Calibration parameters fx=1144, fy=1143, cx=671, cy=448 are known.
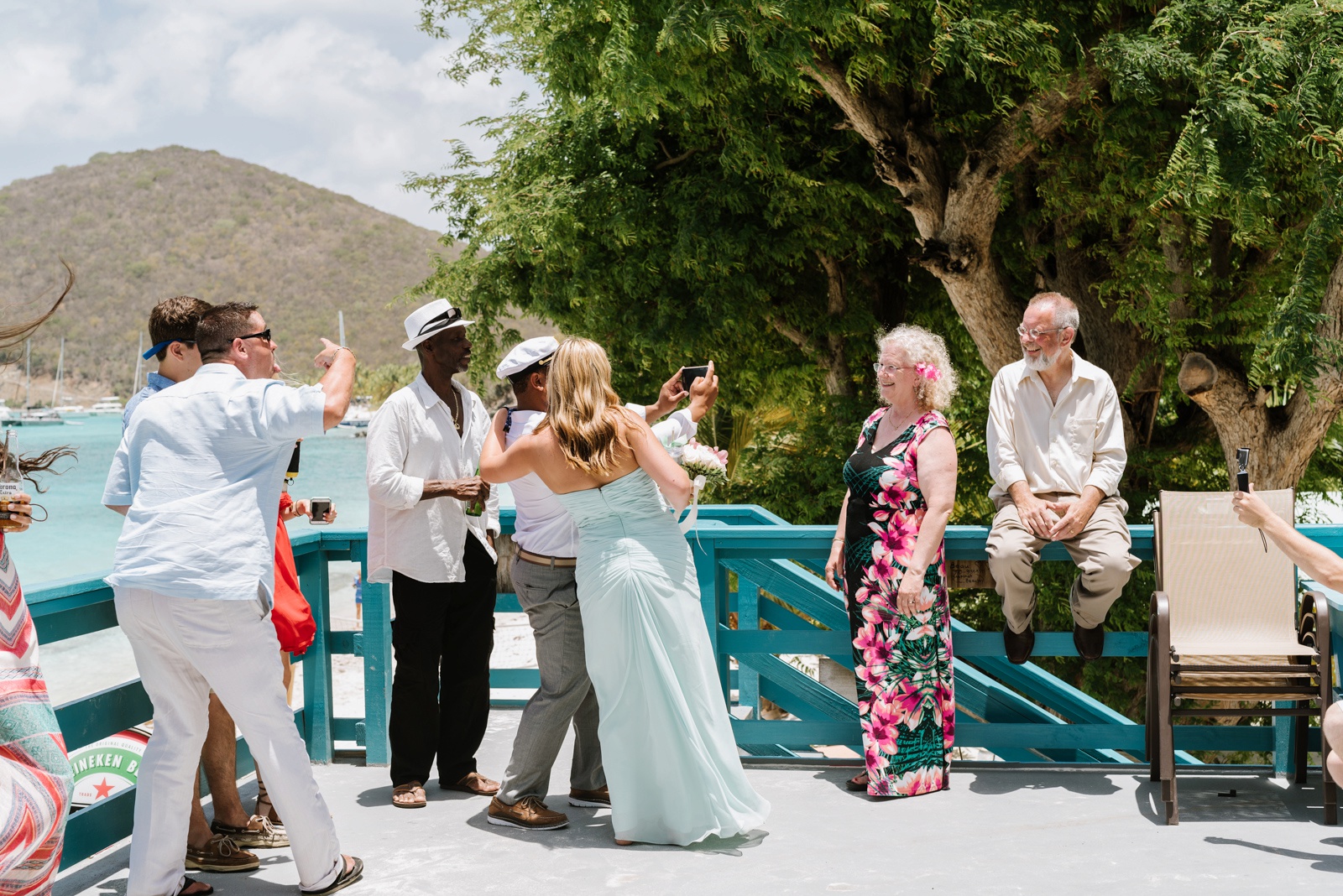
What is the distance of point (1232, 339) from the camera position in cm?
1125

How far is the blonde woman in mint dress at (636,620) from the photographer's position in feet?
13.8

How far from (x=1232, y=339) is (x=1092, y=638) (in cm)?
762

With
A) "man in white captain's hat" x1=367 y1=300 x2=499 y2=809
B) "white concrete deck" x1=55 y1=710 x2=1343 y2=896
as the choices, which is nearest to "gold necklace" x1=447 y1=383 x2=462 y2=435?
"man in white captain's hat" x1=367 y1=300 x2=499 y2=809

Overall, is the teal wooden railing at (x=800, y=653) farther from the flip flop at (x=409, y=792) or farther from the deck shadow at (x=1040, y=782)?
the flip flop at (x=409, y=792)

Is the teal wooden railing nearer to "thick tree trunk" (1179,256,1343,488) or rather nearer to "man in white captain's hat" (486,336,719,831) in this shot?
"man in white captain's hat" (486,336,719,831)

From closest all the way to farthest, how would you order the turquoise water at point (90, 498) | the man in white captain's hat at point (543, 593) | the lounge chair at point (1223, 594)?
the man in white captain's hat at point (543, 593) < the lounge chair at point (1223, 594) < the turquoise water at point (90, 498)

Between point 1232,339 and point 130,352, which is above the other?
point 130,352

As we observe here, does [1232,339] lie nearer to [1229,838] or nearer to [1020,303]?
[1020,303]

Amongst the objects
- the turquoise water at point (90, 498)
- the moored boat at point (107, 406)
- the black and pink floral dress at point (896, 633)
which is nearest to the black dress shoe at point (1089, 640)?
the black and pink floral dress at point (896, 633)

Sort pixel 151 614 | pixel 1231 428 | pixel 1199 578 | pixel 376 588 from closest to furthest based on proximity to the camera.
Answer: pixel 151 614 < pixel 1199 578 < pixel 376 588 < pixel 1231 428

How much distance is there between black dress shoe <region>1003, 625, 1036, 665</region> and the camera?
496 cm

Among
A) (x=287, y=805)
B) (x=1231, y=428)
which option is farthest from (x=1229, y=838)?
(x=1231, y=428)

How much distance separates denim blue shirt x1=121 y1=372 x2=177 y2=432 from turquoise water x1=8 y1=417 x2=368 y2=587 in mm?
20465

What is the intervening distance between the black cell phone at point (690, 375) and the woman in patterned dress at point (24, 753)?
2319 mm
